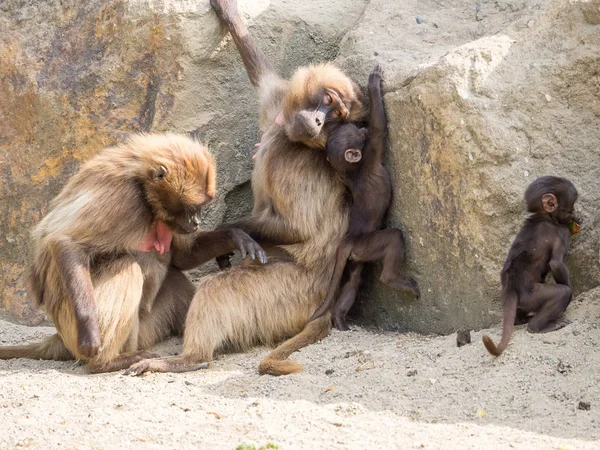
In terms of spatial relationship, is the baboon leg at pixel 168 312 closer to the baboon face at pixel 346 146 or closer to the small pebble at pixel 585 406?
the baboon face at pixel 346 146

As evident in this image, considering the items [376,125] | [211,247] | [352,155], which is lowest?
[211,247]

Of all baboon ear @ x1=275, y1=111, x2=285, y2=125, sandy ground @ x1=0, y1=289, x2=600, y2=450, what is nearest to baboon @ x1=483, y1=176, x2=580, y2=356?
sandy ground @ x1=0, y1=289, x2=600, y2=450

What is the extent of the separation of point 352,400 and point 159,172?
6.94 ft

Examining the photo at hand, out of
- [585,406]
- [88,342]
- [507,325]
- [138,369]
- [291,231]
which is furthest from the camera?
[291,231]

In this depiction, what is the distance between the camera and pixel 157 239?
278 inches

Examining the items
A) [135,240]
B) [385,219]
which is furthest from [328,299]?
[135,240]

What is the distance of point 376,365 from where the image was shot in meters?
6.26

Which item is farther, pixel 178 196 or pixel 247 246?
pixel 247 246

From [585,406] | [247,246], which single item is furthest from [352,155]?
[585,406]

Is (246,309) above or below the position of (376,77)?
below

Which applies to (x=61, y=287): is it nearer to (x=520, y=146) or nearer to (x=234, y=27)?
(x=234, y=27)

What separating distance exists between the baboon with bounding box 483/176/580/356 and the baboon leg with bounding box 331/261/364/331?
149 cm

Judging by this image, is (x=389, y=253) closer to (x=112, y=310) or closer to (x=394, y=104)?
(x=394, y=104)

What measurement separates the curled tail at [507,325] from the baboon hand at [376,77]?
6.59 ft
